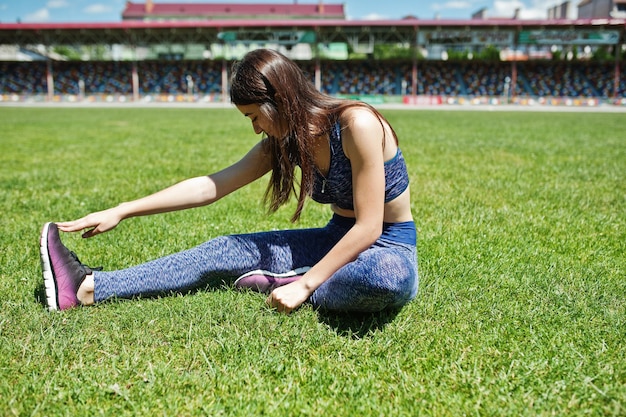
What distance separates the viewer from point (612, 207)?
5051 millimetres

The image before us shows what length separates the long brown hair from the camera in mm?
2240

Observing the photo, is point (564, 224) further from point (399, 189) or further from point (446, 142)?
point (446, 142)

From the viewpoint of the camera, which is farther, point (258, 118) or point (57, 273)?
point (57, 273)

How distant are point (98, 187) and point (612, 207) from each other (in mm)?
5143

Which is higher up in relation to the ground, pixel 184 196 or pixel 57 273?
pixel 184 196

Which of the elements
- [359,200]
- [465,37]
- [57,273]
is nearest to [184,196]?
[57,273]

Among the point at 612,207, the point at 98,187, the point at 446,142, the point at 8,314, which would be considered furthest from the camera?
the point at 446,142

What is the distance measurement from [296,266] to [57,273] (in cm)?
111

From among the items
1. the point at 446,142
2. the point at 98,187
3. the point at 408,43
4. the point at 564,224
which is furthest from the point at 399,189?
the point at 408,43

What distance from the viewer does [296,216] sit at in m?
2.70

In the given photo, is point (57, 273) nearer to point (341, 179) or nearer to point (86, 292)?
point (86, 292)

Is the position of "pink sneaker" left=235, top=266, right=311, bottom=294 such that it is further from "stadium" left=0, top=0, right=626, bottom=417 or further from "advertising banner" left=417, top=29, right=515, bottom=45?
"advertising banner" left=417, top=29, right=515, bottom=45

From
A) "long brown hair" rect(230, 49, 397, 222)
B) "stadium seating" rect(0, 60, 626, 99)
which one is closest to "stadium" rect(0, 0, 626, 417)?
"long brown hair" rect(230, 49, 397, 222)

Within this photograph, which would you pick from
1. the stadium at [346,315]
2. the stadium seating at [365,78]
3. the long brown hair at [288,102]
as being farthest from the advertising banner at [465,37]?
the long brown hair at [288,102]
